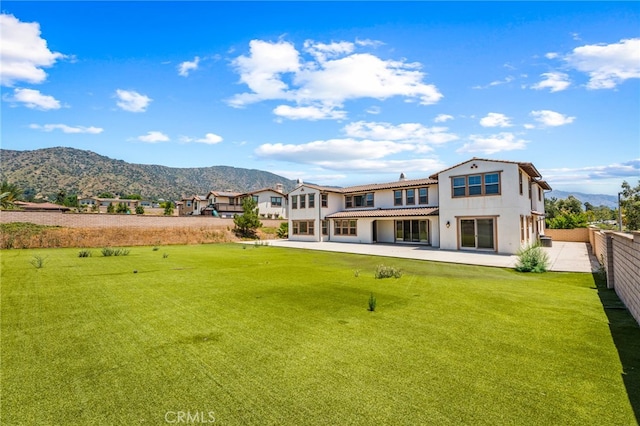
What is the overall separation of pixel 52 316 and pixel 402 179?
27.8m

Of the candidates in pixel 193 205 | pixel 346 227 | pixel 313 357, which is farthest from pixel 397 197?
pixel 193 205

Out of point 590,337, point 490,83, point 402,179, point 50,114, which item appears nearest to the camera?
point 590,337

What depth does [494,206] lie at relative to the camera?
19484mm

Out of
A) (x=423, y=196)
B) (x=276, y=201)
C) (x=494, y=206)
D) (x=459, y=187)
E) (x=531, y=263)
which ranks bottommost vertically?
(x=531, y=263)

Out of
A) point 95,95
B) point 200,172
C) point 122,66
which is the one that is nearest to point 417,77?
point 122,66

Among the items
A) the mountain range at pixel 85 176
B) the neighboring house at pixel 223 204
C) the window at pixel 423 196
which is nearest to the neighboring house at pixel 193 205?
the neighboring house at pixel 223 204

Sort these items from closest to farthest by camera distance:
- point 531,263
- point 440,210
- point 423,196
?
point 531,263 < point 440,210 < point 423,196

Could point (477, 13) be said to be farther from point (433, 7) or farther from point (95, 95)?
point (95, 95)

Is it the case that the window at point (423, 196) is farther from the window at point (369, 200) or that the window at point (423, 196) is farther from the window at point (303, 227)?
the window at point (303, 227)

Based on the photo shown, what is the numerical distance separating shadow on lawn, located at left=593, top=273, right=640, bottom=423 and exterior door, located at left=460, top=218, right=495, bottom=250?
11460 mm

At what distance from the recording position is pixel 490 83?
1532cm

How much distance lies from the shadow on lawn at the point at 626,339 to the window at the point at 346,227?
21.1 m

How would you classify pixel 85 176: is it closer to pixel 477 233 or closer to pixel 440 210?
pixel 440 210

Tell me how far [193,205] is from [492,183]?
6121 cm
